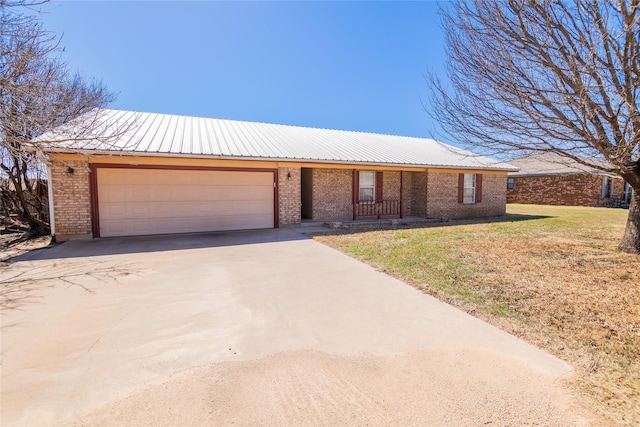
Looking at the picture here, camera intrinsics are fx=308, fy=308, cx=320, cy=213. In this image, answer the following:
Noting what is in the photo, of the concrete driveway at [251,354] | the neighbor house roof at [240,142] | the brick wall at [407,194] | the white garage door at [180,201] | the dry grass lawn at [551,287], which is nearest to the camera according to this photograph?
the concrete driveway at [251,354]

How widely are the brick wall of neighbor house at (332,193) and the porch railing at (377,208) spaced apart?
37 cm

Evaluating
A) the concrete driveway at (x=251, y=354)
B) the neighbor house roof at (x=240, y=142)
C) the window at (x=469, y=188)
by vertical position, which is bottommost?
the concrete driveway at (x=251, y=354)

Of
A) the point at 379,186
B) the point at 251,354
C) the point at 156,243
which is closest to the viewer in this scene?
the point at 251,354

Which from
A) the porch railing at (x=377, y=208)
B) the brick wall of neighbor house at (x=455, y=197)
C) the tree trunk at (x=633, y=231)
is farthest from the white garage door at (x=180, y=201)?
the tree trunk at (x=633, y=231)

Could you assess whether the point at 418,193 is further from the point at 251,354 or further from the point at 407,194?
the point at 251,354

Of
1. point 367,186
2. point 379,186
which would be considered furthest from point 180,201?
point 379,186

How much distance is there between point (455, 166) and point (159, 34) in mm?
13241

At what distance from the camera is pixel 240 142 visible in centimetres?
1182

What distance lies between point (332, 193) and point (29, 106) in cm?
985

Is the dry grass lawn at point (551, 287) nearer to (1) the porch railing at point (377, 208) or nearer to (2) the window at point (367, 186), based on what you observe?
(1) the porch railing at point (377, 208)

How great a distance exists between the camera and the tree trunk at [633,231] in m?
7.45

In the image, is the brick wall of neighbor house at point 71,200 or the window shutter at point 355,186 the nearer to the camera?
the brick wall of neighbor house at point 71,200

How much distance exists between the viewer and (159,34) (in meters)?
10.8

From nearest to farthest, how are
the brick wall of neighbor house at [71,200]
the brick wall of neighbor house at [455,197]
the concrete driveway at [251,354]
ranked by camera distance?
the concrete driveway at [251,354] < the brick wall of neighbor house at [71,200] < the brick wall of neighbor house at [455,197]
